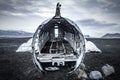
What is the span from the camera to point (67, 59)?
8758 millimetres

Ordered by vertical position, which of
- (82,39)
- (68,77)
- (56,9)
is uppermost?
(56,9)

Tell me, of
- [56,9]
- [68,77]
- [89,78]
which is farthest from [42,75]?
[56,9]

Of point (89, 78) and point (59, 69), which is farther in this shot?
point (59, 69)

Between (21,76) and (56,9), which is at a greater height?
(56,9)

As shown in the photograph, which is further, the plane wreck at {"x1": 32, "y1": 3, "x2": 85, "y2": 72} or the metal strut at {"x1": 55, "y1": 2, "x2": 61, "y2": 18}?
the metal strut at {"x1": 55, "y1": 2, "x2": 61, "y2": 18}

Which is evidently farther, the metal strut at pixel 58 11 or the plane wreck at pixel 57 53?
the metal strut at pixel 58 11

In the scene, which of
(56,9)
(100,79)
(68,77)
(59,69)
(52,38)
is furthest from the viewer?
(52,38)

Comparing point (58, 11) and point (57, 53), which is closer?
point (57, 53)

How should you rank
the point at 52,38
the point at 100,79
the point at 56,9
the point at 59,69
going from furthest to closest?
the point at 52,38 → the point at 56,9 → the point at 59,69 → the point at 100,79

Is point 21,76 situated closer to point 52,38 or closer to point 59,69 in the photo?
point 59,69

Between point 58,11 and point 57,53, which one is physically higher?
point 58,11

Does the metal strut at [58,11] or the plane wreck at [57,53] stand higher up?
the metal strut at [58,11]

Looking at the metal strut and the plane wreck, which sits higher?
the metal strut

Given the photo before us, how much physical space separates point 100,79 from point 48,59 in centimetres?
326
